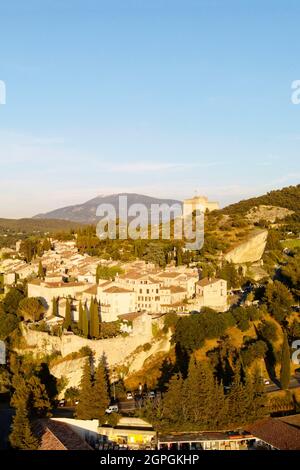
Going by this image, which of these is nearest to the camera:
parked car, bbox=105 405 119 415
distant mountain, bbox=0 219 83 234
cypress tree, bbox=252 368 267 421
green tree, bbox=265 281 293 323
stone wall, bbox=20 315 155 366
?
cypress tree, bbox=252 368 267 421

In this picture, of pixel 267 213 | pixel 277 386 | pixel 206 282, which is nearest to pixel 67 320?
pixel 206 282

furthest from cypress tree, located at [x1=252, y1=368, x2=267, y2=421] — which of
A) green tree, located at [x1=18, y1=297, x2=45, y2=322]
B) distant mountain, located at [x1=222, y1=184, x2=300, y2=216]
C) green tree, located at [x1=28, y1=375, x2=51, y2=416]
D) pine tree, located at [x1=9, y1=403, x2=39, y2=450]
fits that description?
distant mountain, located at [x1=222, y1=184, x2=300, y2=216]

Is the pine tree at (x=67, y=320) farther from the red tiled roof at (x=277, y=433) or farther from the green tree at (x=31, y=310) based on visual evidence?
→ the red tiled roof at (x=277, y=433)

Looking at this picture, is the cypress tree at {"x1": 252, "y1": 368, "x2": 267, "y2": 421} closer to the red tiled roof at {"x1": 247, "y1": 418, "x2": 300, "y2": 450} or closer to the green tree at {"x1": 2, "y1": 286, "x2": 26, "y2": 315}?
the red tiled roof at {"x1": 247, "y1": 418, "x2": 300, "y2": 450}

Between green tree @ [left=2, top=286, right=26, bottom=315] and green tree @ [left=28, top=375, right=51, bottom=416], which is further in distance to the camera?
green tree @ [left=2, top=286, right=26, bottom=315]

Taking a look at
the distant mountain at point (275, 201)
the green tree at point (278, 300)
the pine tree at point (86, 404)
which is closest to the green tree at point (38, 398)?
the pine tree at point (86, 404)
